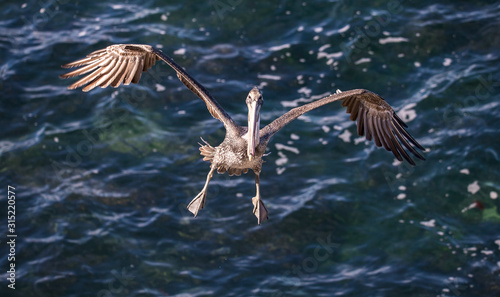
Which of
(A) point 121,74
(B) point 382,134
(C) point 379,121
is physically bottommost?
(B) point 382,134

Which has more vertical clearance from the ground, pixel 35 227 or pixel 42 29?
pixel 42 29

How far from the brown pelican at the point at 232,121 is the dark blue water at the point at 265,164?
2.64 meters

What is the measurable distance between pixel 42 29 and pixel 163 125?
3771 mm

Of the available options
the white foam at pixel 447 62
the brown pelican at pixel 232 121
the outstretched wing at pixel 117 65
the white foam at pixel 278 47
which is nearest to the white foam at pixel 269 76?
the white foam at pixel 278 47

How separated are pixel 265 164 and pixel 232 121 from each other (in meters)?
4.56

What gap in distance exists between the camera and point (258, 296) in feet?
35.8

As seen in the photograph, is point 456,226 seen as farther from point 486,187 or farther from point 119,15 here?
point 119,15

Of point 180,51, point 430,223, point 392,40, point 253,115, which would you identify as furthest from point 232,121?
point 392,40

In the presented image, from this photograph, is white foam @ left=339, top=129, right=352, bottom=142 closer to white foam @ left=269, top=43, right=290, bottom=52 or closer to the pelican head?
white foam @ left=269, top=43, right=290, bottom=52

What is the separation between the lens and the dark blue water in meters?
11.3

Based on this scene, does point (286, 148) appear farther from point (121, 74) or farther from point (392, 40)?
point (121, 74)

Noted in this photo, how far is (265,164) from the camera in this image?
41.2 ft

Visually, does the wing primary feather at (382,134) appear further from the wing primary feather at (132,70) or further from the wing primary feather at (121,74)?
the wing primary feather at (121,74)

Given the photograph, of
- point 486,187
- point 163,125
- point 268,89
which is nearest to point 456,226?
point 486,187
